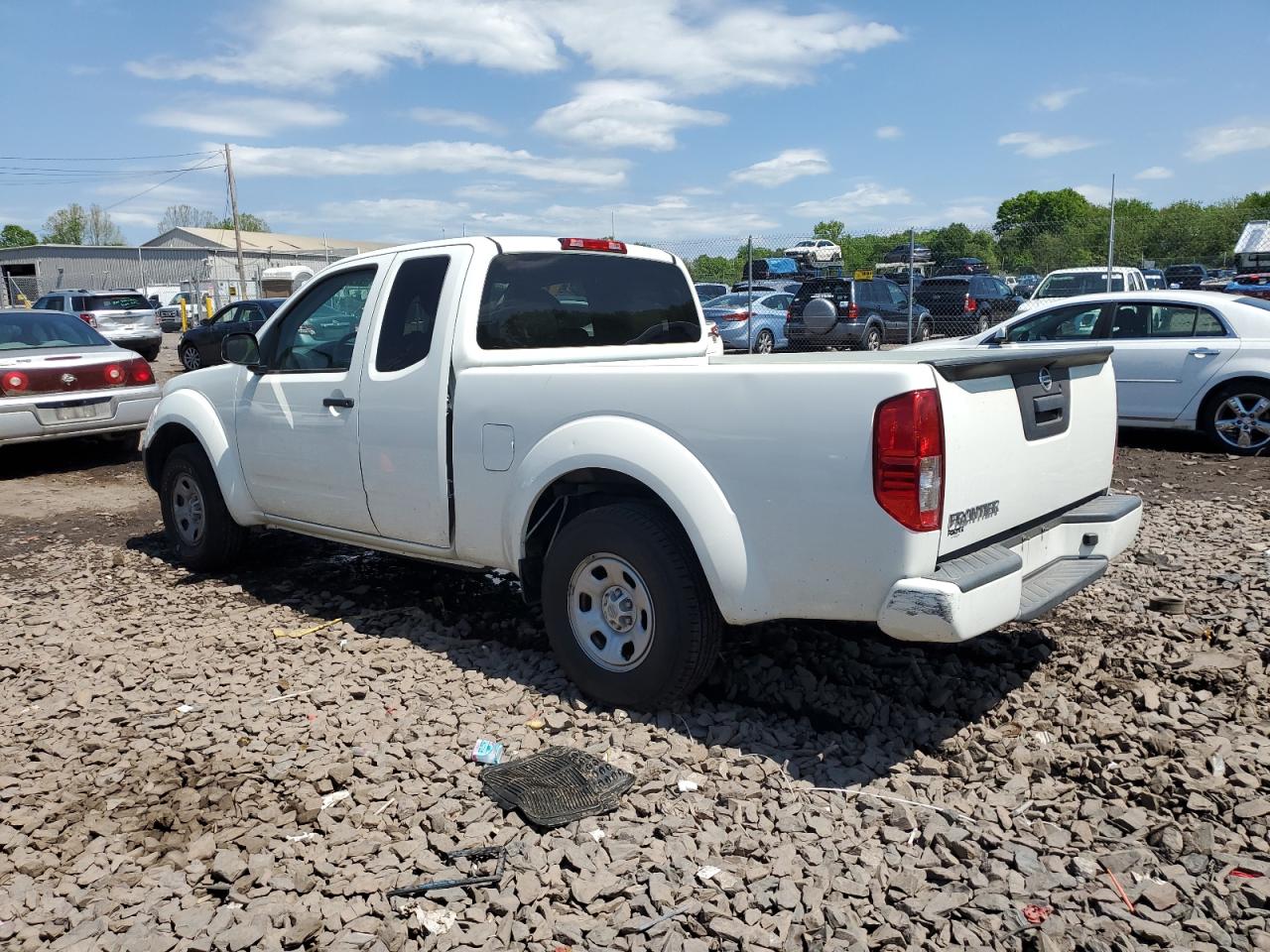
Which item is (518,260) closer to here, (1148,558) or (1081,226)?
(1148,558)

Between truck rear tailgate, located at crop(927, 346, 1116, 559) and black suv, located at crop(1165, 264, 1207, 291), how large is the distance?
34.1 meters

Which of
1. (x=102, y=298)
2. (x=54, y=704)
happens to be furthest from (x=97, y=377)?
(x=102, y=298)

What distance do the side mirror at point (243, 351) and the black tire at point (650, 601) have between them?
2504 mm

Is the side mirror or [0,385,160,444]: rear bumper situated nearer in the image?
the side mirror

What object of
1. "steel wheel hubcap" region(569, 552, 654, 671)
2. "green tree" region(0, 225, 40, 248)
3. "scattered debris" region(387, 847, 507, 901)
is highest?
"green tree" region(0, 225, 40, 248)

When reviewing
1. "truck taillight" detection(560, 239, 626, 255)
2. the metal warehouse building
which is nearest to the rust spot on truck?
"truck taillight" detection(560, 239, 626, 255)

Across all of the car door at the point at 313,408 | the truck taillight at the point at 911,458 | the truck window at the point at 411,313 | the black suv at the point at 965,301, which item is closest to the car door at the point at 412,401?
the truck window at the point at 411,313

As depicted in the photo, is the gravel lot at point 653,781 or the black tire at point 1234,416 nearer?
the gravel lot at point 653,781

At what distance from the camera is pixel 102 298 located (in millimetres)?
25750

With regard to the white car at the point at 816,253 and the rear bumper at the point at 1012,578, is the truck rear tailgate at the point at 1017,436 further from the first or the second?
the white car at the point at 816,253

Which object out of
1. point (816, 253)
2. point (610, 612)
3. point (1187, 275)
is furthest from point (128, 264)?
point (610, 612)

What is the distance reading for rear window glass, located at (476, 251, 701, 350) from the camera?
185 inches

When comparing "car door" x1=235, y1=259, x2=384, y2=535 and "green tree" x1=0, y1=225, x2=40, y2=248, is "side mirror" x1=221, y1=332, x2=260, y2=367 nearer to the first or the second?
"car door" x1=235, y1=259, x2=384, y2=535

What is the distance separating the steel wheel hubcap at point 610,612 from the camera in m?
3.91
